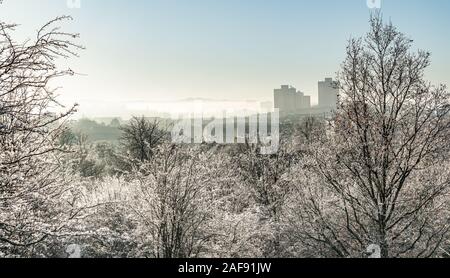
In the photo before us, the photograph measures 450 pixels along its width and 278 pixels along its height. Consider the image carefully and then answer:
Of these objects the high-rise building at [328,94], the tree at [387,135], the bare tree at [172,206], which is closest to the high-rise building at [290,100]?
the high-rise building at [328,94]

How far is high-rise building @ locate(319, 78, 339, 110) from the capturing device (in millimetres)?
9031

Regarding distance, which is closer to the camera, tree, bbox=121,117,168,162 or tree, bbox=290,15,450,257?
tree, bbox=290,15,450,257

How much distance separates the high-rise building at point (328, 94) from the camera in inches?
356

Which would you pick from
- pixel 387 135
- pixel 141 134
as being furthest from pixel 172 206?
pixel 141 134

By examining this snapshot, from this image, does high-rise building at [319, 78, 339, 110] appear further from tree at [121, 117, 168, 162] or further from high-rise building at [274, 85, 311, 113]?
tree at [121, 117, 168, 162]

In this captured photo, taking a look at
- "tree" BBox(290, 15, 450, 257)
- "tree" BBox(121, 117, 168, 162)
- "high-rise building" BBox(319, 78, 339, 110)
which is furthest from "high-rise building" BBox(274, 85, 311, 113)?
"tree" BBox(121, 117, 168, 162)

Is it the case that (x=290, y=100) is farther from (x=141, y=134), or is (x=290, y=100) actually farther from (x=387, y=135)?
(x=141, y=134)

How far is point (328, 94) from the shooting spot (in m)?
9.42

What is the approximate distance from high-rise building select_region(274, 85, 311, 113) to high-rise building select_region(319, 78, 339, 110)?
68 centimetres

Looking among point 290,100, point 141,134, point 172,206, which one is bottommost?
point 172,206

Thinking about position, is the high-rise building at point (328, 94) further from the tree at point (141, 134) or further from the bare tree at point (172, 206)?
the tree at point (141, 134)

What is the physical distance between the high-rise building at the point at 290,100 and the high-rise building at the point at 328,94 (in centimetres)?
68

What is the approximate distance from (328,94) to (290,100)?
6.68 ft
